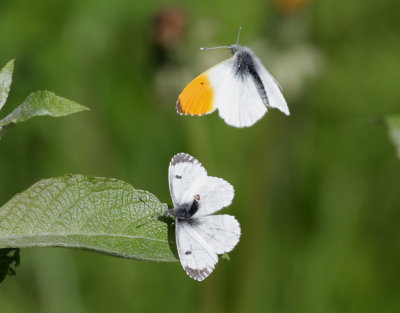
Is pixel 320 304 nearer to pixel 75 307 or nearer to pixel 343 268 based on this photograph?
pixel 343 268

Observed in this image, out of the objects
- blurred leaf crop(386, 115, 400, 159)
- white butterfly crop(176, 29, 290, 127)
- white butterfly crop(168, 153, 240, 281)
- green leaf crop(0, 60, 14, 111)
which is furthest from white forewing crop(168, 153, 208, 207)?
blurred leaf crop(386, 115, 400, 159)

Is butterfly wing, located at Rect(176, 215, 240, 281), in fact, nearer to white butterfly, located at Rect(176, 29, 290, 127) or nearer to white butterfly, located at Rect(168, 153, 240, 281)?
white butterfly, located at Rect(168, 153, 240, 281)

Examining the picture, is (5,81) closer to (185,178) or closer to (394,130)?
(185,178)

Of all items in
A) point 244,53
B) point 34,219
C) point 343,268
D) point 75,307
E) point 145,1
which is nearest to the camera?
point 34,219

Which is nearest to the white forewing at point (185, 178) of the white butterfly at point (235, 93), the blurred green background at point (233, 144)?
the white butterfly at point (235, 93)

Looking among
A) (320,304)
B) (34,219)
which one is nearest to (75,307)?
(320,304)

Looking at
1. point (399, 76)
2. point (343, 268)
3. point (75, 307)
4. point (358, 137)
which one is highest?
point (399, 76)

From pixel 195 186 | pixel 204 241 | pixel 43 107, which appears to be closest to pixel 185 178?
pixel 195 186
